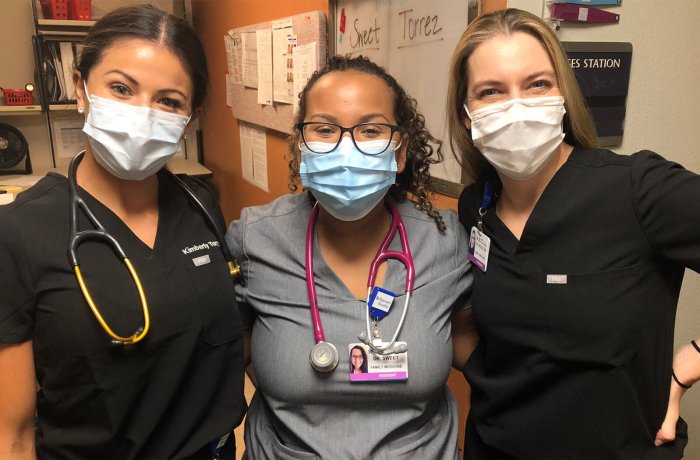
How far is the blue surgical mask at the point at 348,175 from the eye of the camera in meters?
1.19

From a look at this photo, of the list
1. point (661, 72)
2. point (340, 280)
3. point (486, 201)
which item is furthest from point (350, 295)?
point (661, 72)

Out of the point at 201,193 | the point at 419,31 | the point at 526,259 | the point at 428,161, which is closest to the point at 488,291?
the point at 526,259

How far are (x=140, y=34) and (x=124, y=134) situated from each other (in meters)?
0.22

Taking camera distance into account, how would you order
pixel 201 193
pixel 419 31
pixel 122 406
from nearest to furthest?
pixel 122 406 < pixel 201 193 < pixel 419 31

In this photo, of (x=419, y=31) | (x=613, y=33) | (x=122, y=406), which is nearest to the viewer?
(x=122, y=406)

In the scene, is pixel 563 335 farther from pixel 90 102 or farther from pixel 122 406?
pixel 90 102

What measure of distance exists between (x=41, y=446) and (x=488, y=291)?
991 mm

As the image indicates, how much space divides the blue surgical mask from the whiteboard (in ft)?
1.99

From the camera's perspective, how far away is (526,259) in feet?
3.80

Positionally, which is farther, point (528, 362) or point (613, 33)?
point (613, 33)

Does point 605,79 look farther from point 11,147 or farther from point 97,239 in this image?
point 11,147

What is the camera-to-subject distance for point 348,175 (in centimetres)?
119

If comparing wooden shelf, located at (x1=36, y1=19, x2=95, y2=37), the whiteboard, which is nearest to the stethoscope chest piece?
the whiteboard

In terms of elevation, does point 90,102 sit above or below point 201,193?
above
